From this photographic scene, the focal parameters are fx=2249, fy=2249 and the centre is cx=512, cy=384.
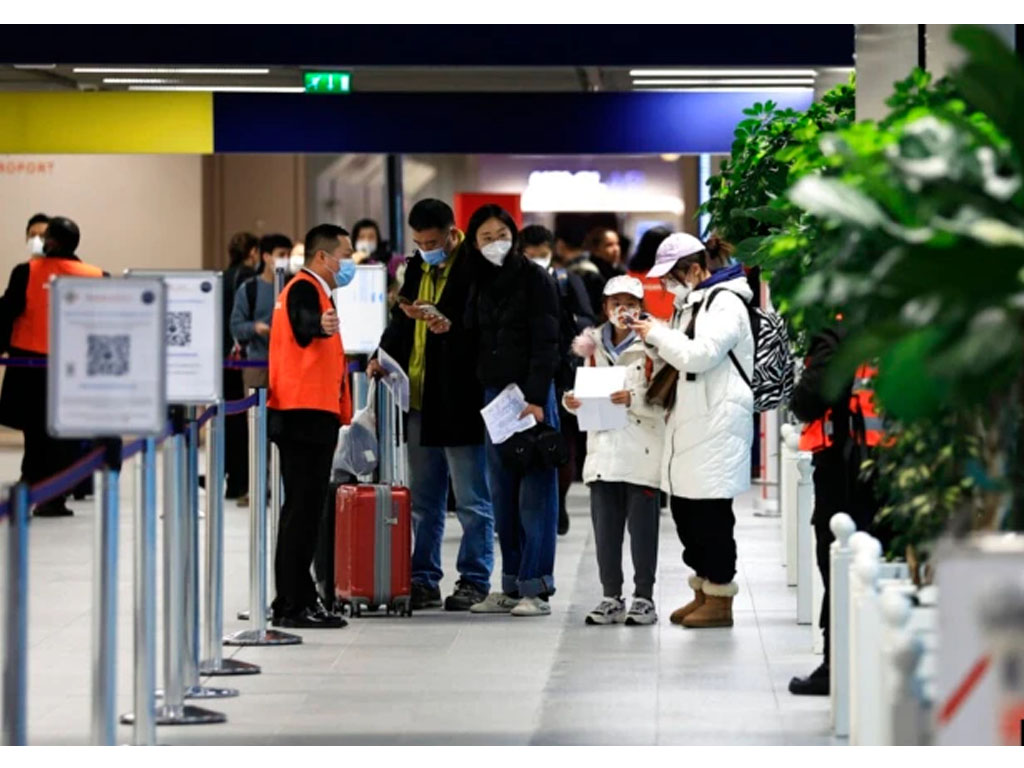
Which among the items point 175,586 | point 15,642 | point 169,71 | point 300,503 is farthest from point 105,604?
point 169,71

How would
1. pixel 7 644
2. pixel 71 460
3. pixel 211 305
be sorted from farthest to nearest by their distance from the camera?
pixel 71 460, pixel 211 305, pixel 7 644

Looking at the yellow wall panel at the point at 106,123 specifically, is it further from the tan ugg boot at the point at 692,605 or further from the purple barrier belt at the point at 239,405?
the tan ugg boot at the point at 692,605

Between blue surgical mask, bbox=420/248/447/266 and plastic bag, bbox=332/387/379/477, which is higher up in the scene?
blue surgical mask, bbox=420/248/447/266

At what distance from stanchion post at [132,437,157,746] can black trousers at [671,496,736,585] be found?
290 cm

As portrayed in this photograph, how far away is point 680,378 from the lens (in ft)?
26.9

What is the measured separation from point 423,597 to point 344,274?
4.38ft

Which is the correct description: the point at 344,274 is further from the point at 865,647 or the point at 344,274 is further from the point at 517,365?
the point at 865,647

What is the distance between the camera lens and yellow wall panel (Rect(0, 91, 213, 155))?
1251cm

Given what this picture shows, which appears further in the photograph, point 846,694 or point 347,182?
point 347,182

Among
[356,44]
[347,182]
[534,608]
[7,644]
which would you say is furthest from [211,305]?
[347,182]

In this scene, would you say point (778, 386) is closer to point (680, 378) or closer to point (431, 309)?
point (680, 378)

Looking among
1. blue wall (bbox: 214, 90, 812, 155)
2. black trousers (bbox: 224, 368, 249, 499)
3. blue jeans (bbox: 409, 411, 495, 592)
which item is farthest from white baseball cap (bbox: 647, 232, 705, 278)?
black trousers (bbox: 224, 368, 249, 499)

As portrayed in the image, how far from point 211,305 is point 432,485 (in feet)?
8.77

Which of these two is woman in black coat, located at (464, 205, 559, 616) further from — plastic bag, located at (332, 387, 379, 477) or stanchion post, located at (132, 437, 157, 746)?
stanchion post, located at (132, 437, 157, 746)
